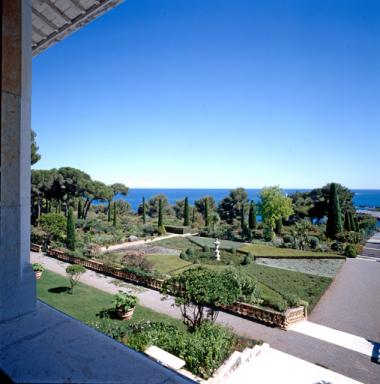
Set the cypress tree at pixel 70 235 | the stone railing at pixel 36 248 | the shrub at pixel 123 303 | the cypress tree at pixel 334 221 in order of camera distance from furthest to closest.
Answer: the cypress tree at pixel 334 221, the stone railing at pixel 36 248, the cypress tree at pixel 70 235, the shrub at pixel 123 303

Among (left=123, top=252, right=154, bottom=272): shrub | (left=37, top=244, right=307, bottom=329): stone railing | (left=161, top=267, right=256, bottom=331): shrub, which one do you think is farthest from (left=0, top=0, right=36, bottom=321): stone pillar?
(left=123, top=252, right=154, bottom=272): shrub

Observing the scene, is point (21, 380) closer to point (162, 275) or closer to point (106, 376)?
point (106, 376)

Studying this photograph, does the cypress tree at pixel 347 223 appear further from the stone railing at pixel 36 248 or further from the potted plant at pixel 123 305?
the stone railing at pixel 36 248

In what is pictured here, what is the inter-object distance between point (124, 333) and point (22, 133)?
7.98m

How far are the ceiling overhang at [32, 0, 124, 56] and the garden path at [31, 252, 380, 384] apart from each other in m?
8.90

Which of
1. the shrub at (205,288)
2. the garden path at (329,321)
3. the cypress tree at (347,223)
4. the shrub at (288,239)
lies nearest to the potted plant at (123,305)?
the garden path at (329,321)

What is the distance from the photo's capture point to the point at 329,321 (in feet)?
34.6

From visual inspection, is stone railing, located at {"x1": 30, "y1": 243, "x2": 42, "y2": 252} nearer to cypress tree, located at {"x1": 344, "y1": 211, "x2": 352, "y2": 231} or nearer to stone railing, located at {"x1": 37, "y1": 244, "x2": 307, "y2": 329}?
stone railing, located at {"x1": 37, "y1": 244, "x2": 307, "y2": 329}

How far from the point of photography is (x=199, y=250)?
69.5 feet

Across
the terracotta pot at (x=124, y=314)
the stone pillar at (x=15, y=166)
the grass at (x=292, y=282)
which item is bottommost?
the grass at (x=292, y=282)

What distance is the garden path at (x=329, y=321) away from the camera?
25.3ft

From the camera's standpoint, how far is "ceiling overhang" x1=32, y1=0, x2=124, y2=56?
235 cm

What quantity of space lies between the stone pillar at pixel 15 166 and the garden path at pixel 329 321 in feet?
27.4

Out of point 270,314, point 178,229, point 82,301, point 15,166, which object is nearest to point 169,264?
point 82,301
